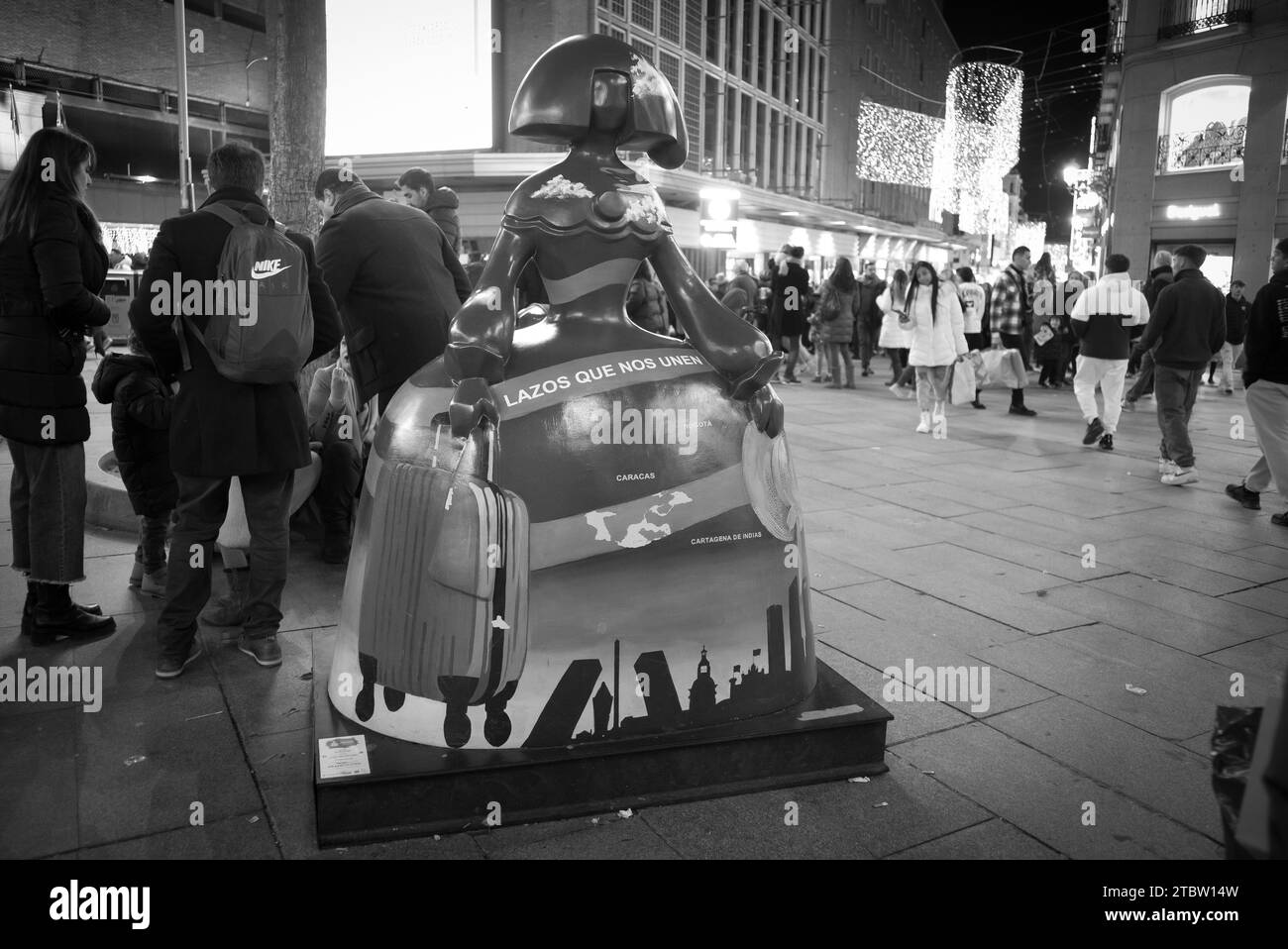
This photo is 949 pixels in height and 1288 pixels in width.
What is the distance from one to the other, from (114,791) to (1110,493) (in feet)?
23.2

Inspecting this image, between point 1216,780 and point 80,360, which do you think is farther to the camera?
point 80,360

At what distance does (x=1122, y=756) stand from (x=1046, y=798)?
47 cm

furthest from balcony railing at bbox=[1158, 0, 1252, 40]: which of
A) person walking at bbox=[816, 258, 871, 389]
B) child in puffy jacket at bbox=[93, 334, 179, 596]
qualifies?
child in puffy jacket at bbox=[93, 334, 179, 596]

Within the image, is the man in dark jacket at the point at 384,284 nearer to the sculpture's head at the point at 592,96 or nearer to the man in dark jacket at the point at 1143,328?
the sculpture's head at the point at 592,96

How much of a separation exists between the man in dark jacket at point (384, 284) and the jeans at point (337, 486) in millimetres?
A: 846

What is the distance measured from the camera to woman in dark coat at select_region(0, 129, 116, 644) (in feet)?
12.4

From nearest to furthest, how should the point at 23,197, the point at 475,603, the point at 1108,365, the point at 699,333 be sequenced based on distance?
1. the point at 475,603
2. the point at 699,333
3. the point at 23,197
4. the point at 1108,365

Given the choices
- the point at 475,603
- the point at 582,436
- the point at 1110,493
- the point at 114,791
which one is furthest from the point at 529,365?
the point at 1110,493

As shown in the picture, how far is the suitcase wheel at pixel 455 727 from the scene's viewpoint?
8.80ft

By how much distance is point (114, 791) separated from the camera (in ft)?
9.17
